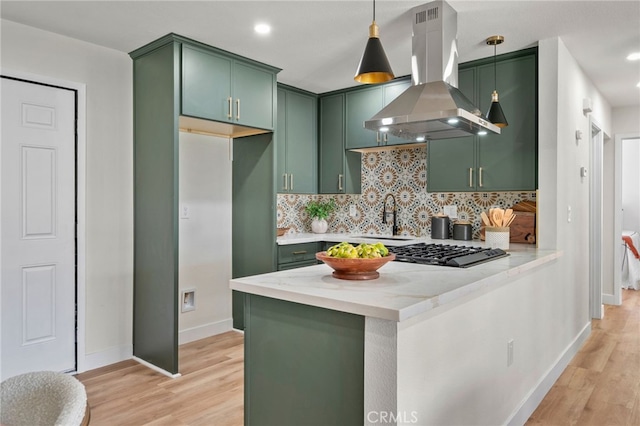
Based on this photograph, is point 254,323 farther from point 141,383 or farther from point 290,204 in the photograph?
point 290,204

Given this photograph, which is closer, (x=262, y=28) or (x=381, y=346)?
(x=381, y=346)

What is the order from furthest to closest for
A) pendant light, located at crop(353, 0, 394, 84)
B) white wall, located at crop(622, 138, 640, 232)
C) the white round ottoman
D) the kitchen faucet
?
1. white wall, located at crop(622, 138, 640, 232)
2. the kitchen faucet
3. pendant light, located at crop(353, 0, 394, 84)
4. the white round ottoman

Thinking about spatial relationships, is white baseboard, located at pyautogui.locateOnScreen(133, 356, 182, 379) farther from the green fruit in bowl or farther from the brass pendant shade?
the brass pendant shade

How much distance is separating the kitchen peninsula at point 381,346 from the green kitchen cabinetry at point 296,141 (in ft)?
7.58

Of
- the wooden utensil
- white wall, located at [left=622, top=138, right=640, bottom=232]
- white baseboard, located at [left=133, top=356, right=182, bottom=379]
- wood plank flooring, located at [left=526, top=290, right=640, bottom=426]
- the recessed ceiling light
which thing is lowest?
wood plank flooring, located at [left=526, top=290, right=640, bottom=426]

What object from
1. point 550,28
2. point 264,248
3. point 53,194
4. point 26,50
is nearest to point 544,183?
point 550,28

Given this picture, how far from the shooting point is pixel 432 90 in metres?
2.63

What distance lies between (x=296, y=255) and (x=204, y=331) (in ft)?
3.65

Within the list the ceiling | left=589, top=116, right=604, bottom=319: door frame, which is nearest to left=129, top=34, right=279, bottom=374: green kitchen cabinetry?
the ceiling

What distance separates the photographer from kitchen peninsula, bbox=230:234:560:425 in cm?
146

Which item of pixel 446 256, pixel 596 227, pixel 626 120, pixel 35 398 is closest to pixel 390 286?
pixel 446 256

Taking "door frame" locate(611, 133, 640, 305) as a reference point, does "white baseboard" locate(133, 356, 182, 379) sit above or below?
below

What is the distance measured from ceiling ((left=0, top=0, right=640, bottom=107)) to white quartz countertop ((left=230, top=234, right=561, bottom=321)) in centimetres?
158

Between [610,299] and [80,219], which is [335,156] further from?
[610,299]
